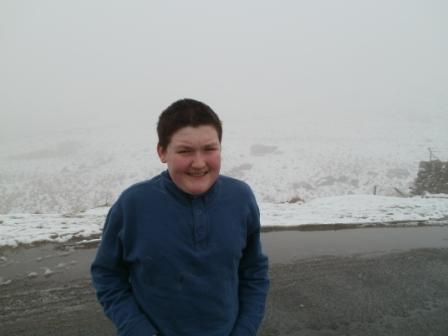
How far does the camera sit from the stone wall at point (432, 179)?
1354cm

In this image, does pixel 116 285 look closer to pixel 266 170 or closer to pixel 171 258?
pixel 171 258

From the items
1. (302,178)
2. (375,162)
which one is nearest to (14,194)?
(302,178)

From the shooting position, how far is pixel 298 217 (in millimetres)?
8758

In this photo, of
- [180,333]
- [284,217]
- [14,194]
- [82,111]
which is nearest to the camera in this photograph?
[180,333]

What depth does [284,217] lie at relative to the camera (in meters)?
8.74

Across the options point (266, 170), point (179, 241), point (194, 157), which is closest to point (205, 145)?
point (194, 157)

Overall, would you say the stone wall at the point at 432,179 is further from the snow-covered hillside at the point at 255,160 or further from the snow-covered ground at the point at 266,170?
the snow-covered hillside at the point at 255,160

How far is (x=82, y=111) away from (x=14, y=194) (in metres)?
32.0

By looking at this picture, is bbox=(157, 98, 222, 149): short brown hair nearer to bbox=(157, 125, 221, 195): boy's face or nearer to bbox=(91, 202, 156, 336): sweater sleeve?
bbox=(157, 125, 221, 195): boy's face

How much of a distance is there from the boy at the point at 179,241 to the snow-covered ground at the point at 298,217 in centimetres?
562

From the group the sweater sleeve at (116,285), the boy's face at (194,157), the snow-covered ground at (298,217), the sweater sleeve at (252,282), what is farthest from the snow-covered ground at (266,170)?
the boy's face at (194,157)

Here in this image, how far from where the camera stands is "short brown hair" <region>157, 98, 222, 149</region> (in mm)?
1572

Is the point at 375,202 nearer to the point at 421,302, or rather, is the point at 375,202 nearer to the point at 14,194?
the point at 421,302

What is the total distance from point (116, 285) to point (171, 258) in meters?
0.41
